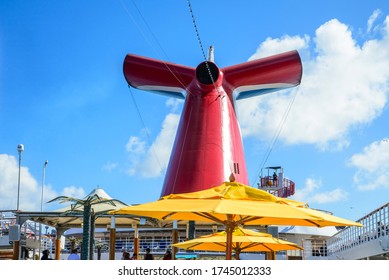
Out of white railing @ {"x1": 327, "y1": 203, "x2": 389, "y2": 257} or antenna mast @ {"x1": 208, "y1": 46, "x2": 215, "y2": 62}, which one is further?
antenna mast @ {"x1": 208, "y1": 46, "x2": 215, "y2": 62}

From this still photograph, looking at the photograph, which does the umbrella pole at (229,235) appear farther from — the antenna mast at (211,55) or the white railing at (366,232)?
the antenna mast at (211,55)

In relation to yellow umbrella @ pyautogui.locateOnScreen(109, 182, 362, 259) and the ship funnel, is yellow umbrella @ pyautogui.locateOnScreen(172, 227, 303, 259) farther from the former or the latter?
the ship funnel

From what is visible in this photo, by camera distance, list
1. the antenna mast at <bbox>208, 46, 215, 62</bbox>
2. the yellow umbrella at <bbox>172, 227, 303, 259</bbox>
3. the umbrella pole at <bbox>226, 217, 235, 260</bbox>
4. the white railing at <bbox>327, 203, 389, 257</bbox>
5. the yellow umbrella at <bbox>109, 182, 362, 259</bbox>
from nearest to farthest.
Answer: the yellow umbrella at <bbox>109, 182, 362, 259</bbox>
the umbrella pole at <bbox>226, 217, 235, 260</bbox>
the yellow umbrella at <bbox>172, 227, 303, 259</bbox>
the white railing at <bbox>327, 203, 389, 257</bbox>
the antenna mast at <bbox>208, 46, 215, 62</bbox>

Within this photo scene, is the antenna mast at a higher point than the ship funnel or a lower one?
higher

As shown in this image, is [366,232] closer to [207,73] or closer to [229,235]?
[207,73]

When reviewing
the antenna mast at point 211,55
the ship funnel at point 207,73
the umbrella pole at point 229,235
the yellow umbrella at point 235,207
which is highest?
the antenna mast at point 211,55

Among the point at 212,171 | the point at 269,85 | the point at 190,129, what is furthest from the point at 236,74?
the point at 212,171

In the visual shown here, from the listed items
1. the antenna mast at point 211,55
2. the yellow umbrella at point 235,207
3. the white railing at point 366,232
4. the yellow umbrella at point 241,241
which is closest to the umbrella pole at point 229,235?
the yellow umbrella at point 235,207

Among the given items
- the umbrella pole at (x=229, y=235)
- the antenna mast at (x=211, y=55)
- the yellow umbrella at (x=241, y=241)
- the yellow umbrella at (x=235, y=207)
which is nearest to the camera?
the yellow umbrella at (x=235, y=207)

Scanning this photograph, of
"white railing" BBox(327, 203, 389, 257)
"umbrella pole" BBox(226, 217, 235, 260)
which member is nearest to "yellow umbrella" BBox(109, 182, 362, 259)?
"umbrella pole" BBox(226, 217, 235, 260)

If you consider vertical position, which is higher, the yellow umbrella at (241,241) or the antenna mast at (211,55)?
the antenna mast at (211,55)

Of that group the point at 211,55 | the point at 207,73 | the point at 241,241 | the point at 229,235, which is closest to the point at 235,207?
the point at 229,235

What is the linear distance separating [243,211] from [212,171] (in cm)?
806
